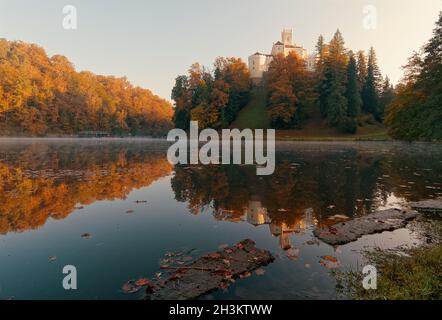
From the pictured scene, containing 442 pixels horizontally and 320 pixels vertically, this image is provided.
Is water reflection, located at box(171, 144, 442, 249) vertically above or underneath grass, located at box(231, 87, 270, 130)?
underneath

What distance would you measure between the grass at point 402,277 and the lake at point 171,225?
0.31m

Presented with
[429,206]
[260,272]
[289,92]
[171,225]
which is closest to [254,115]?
[289,92]

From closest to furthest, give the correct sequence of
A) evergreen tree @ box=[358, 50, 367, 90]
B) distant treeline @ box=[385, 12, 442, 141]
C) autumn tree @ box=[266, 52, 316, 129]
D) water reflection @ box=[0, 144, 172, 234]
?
water reflection @ box=[0, 144, 172, 234]
distant treeline @ box=[385, 12, 442, 141]
autumn tree @ box=[266, 52, 316, 129]
evergreen tree @ box=[358, 50, 367, 90]

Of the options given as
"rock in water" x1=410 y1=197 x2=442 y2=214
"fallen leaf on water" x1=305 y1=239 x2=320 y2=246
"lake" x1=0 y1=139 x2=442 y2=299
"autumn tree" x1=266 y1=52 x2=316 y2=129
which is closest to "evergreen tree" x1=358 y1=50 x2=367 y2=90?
A: "autumn tree" x1=266 y1=52 x2=316 y2=129

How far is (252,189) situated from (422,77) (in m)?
25.6

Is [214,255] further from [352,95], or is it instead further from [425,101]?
[352,95]

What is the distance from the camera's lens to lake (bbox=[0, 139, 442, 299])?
4.75 metres

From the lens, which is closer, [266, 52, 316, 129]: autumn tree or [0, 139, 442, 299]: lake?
[0, 139, 442, 299]: lake

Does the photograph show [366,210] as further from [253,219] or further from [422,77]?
[422,77]

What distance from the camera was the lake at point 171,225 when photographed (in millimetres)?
4754

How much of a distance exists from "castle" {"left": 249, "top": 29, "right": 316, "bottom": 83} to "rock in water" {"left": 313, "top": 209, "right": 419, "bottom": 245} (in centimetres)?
10369

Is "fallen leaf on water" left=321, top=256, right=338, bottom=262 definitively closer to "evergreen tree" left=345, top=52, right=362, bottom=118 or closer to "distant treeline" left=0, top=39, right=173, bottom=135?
"evergreen tree" left=345, top=52, right=362, bottom=118
